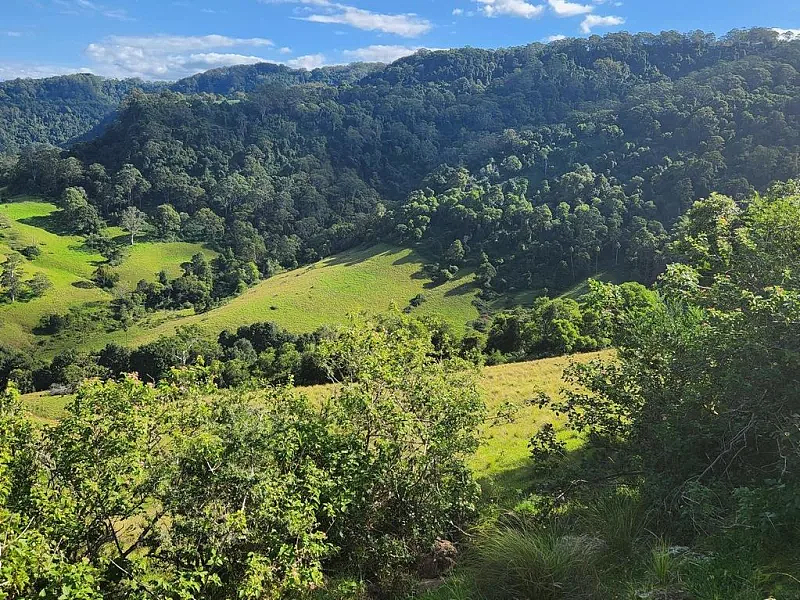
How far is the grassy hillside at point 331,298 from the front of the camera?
79000 mm

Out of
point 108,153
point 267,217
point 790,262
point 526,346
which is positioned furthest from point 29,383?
point 108,153

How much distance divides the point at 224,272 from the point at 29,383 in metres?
57.9

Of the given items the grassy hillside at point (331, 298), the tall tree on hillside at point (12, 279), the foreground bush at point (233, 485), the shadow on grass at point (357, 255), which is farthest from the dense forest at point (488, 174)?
the foreground bush at point (233, 485)

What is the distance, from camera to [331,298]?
8931 centimetres

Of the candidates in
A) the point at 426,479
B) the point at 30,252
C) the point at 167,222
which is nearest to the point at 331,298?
the point at 30,252

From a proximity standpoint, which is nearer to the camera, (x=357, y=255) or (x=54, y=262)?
(x=54, y=262)

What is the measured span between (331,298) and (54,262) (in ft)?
174

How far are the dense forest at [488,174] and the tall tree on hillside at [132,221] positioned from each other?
863 centimetres

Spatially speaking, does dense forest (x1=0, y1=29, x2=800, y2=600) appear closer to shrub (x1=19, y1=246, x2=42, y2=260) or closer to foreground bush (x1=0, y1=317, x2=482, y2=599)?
foreground bush (x1=0, y1=317, x2=482, y2=599)

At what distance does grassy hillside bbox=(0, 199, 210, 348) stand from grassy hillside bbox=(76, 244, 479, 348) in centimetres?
1161

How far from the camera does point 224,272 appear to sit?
366 feet

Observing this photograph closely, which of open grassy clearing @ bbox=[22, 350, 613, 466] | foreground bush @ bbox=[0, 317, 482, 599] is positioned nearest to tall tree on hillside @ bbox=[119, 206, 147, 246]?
open grassy clearing @ bbox=[22, 350, 613, 466]

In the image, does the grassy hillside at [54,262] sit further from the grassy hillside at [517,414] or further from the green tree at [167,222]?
the grassy hillside at [517,414]

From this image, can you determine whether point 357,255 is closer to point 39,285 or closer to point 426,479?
point 39,285
